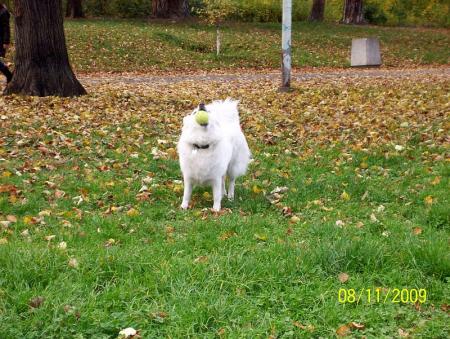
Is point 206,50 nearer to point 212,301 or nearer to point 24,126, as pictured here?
point 24,126

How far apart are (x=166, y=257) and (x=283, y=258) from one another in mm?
929

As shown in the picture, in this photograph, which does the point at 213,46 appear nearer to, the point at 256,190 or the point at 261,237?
the point at 256,190

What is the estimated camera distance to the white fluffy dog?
5.71 meters

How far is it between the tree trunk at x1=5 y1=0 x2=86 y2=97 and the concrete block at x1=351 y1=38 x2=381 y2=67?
546 inches

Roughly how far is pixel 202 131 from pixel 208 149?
0.24 metres

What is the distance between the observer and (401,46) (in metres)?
28.2

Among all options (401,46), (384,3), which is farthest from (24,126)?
(384,3)

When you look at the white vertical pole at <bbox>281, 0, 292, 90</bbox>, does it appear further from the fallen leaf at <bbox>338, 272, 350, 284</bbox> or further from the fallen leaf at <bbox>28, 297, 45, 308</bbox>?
the fallen leaf at <bbox>28, 297, 45, 308</bbox>

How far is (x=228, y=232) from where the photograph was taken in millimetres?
5051

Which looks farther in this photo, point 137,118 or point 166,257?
point 137,118

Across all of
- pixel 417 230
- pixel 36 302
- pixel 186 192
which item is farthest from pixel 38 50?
pixel 417 230

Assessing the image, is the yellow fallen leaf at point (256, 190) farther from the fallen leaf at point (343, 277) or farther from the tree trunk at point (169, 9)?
the tree trunk at point (169, 9)

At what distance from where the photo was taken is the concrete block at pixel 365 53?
73.4 feet

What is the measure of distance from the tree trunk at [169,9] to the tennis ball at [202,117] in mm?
27934
